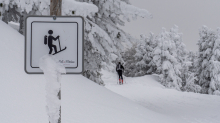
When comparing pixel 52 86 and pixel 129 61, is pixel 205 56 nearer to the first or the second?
pixel 129 61

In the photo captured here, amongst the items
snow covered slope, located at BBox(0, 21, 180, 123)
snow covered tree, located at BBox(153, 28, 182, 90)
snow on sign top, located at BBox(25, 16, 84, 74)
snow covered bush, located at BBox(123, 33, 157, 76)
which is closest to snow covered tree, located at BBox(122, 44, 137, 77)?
snow covered bush, located at BBox(123, 33, 157, 76)

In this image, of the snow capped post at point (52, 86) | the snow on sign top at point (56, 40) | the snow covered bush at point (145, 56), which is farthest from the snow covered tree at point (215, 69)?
the snow capped post at point (52, 86)

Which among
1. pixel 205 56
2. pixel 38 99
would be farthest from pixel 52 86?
pixel 205 56

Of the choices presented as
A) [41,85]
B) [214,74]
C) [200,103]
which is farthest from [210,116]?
[214,74]

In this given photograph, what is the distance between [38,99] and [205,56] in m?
28.7

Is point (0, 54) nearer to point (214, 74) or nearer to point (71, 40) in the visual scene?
point (71, 40)

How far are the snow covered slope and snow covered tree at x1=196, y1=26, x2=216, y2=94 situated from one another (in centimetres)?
2562

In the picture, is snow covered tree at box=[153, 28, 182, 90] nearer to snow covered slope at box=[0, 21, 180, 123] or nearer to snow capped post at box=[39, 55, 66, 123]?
snow covered slope at box=[0, 21, 180, 123]

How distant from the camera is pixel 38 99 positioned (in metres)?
4.43

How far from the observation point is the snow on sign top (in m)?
1.94

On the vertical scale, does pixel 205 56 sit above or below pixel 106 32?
below

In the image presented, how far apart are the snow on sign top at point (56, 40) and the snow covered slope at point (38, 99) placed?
2244 millimetres

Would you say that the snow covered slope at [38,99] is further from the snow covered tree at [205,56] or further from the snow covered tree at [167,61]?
the snow covered tree at [167,61]

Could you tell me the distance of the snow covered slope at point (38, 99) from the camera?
3.98 m
